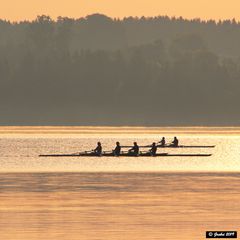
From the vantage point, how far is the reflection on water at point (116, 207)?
145ft

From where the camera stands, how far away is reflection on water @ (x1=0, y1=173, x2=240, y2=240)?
4428 centimetres

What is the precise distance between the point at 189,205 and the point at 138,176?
2126cm

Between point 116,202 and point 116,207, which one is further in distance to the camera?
point 116,202

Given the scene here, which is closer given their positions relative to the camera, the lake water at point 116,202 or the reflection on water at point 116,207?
the reflection on water at point 116,207

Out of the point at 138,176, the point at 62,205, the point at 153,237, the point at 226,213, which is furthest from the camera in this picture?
the point at 138,176

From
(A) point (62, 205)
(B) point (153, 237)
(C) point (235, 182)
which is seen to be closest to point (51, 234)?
(B) point (153, 237)

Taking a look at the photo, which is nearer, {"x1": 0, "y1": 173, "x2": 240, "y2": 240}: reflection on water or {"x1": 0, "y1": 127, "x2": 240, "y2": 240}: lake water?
{"x1": 0, "y1": 173, "x2": 240, "y2": 240}: reflection on water

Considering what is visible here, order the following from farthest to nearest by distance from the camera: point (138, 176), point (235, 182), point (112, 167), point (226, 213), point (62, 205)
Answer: point (112, 167)
point (138, 176)
point (235, 182)
point (62, 205)
point (226, 213)

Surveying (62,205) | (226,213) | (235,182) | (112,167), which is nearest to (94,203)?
(62,205)

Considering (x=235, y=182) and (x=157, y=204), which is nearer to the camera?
(x=157, y=204)

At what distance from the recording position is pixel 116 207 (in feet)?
172

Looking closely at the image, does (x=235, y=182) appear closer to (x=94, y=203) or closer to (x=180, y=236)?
(x=94, y=203)

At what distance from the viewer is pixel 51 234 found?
43375mm

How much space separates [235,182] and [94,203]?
17024 millimetres
